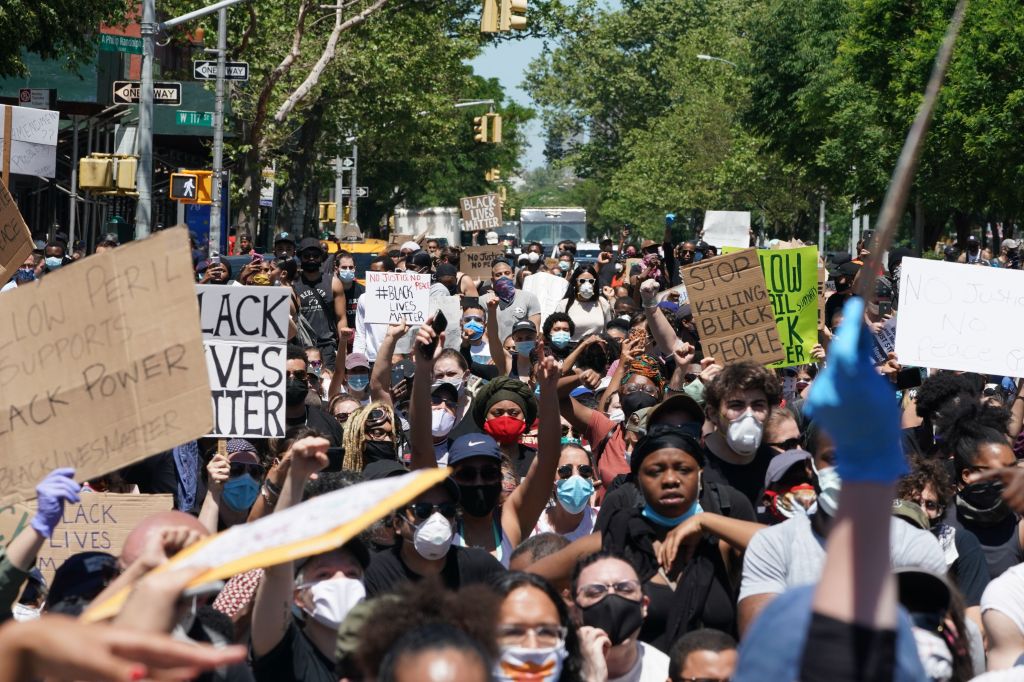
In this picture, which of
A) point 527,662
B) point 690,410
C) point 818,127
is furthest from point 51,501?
point 818,127

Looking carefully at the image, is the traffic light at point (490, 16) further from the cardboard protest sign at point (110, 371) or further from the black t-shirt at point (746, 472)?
the cardboard protest sign at point (110, 371)

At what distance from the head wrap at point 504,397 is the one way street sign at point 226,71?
15531 mm

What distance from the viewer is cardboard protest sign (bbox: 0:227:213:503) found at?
479 cm

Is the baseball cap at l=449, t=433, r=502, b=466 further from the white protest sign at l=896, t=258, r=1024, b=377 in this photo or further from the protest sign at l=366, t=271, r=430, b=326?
the protest sign at l=366, t=271, r=430, b=326

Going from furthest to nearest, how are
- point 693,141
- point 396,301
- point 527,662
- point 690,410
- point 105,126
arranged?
point 693,141 → point 105,126 → point 396,301 → point 690,410 → point 527,662

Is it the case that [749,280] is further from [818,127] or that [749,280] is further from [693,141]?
[693,141]

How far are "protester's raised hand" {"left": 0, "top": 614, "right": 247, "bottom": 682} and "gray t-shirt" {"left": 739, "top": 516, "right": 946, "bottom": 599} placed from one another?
99.5 inches

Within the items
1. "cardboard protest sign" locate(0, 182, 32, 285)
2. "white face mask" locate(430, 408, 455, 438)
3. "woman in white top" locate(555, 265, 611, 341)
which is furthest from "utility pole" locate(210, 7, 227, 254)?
"white face mask" locate(430, 408, 455, 438)

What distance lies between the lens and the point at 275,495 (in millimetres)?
6242

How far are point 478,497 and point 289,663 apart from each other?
5.90 ft

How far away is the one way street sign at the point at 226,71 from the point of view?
74.1 feet

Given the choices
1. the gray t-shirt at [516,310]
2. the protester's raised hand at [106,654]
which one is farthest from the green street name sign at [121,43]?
the protester's raised hand at [106,654]

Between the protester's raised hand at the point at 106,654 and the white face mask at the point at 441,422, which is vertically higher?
the protester's raised hand at the point at 106,654

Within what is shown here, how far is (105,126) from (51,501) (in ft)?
127
